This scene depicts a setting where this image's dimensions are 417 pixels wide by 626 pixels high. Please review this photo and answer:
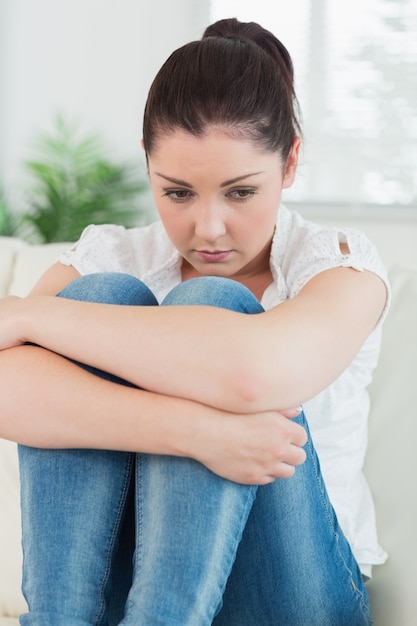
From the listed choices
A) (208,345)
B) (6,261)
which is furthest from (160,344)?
(6,261)

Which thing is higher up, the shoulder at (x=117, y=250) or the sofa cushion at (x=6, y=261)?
the shoulder at (x=117, y=250)

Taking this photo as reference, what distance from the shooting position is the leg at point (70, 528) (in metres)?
0.92

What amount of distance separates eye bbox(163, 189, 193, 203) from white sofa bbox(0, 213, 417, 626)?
18.5 inches

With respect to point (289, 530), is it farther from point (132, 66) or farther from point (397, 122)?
point (132, 66)

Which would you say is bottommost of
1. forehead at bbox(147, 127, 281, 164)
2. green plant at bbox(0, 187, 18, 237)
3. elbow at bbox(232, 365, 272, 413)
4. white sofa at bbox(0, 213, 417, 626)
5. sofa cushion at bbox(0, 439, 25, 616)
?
green plant at bbox(0, 187, 18, 237)

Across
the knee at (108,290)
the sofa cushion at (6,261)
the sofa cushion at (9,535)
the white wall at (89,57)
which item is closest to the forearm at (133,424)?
the knee at (108,290)

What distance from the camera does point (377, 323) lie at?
1.15 m

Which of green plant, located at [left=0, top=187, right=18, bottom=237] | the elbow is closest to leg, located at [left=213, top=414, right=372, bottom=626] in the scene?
the elbow

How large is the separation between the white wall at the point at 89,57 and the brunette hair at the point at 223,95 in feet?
6.86

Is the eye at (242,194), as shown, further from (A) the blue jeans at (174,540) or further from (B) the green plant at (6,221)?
(B) the green plant at (6,221)

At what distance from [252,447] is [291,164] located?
1.63 ft

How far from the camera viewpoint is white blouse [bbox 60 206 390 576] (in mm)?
1163

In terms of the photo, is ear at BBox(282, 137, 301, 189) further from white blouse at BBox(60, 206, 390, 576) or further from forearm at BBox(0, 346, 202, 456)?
forearm at BBox(0, 346, 202, 456)

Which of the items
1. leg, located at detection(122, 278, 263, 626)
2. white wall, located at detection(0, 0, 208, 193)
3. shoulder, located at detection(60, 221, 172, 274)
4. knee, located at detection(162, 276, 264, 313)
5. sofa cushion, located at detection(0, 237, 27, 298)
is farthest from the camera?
white wall, located at detection(0, 0, 208, 193)
